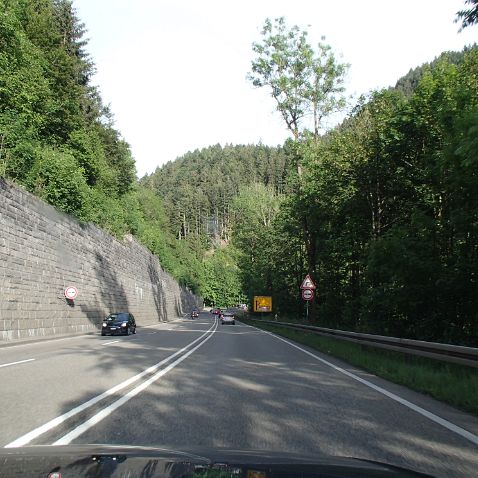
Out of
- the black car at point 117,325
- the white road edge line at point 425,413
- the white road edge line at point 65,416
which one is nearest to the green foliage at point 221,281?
the black car at point 117,325

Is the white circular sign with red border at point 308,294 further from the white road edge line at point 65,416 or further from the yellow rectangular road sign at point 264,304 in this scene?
the yellow rectangular road sign at point 264,304

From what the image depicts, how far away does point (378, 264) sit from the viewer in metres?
19.3

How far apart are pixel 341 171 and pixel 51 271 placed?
54.4 feet

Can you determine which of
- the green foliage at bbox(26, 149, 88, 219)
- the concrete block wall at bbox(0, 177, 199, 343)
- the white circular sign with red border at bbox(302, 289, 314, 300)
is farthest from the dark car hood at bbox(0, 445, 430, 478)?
the green foliage at bbox(26, 149, 88, 219)

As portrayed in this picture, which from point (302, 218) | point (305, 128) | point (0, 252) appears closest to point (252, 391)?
point (0, 252)

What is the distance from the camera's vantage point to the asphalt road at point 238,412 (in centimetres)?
563

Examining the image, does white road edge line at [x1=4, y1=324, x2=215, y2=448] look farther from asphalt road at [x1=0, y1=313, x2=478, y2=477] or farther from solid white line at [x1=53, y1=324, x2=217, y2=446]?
solid white line at [x1=53, y1=324, x2=217, y2=446]

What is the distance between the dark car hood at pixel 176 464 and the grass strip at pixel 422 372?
16.6 ft

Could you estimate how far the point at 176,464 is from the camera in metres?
3.42

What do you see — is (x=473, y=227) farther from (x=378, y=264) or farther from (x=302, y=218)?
(x=302, y=218)

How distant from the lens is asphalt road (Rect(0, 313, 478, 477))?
5633 mm

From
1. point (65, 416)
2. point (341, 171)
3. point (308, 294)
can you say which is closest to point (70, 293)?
point (308, 294)

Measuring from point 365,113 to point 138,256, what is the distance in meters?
37.0

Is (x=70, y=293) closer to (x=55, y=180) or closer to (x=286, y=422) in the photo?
(x=55, y=180)
